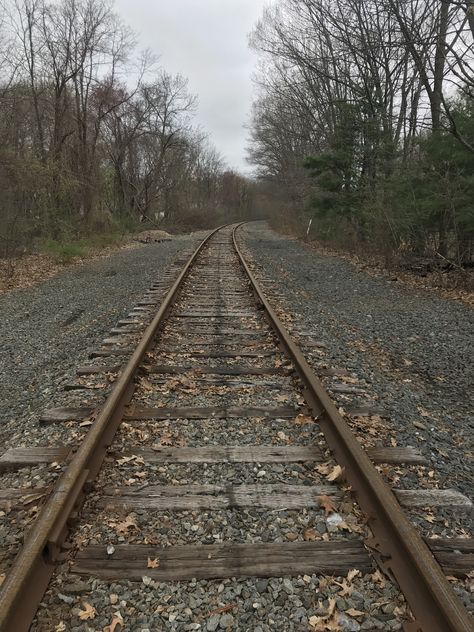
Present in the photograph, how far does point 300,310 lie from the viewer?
816 centimetres

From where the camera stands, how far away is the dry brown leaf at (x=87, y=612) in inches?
79.7

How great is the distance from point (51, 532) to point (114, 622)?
1.90ft

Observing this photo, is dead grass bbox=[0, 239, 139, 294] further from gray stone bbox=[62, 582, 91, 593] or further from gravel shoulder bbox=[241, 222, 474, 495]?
gray stone bbox=[62, 582, 91, 593]

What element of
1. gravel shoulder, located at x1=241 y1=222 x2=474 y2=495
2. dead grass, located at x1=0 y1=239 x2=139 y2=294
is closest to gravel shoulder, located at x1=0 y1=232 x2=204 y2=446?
dead grass, located at x1=0 y1=239 x2=139 y2=294

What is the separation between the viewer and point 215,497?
9.34 feet

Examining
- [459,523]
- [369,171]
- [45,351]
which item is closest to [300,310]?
[45,351]

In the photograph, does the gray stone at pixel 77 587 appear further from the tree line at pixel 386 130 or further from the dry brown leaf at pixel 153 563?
the tree line at pixel 386 130

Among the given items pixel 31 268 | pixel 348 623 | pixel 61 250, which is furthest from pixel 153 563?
pixel 61 250

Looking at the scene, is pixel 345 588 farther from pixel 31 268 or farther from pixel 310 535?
pixel 31 268

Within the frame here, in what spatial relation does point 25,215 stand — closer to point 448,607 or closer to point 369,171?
point 369,171

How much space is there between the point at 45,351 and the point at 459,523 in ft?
17.9

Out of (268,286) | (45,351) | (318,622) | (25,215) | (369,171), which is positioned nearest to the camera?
(318,622)

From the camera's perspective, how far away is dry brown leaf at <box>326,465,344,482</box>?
3.02 m

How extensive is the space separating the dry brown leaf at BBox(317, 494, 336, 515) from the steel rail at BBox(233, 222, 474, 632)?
0.17 metres
